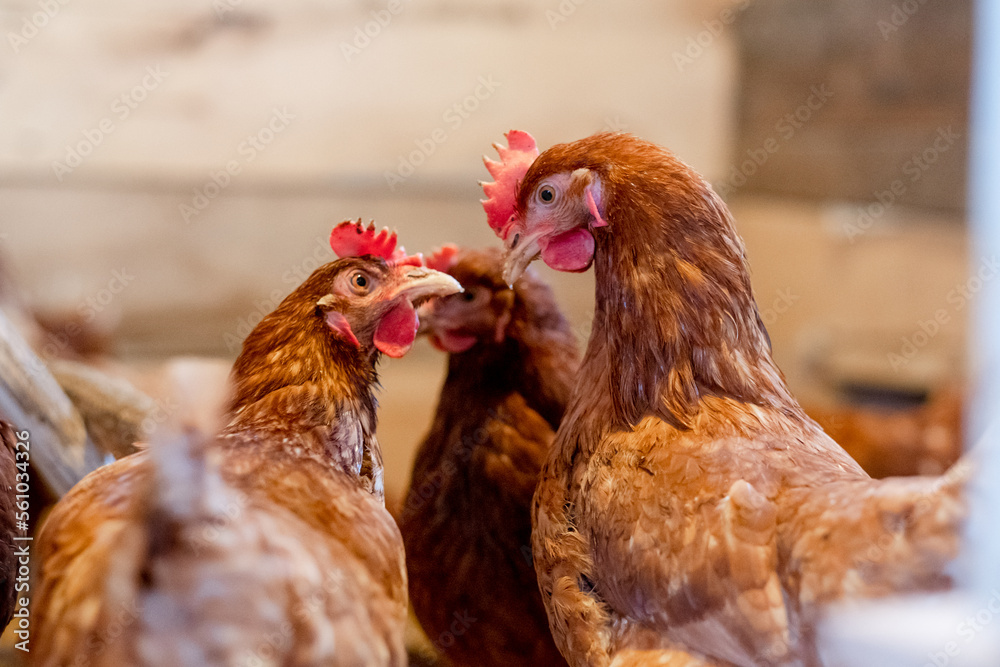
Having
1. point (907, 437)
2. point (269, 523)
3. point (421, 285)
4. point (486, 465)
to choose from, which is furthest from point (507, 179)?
point (907, 437)

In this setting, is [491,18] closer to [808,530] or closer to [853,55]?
[853,55]

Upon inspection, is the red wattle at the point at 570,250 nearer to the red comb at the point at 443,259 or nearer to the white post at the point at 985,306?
the red comb at the point at 443,259

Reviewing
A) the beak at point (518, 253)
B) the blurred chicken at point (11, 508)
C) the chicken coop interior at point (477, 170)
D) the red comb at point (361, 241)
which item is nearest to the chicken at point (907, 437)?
the chicken coop interior at point (477, 170)

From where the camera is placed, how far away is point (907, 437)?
2617 millimetres

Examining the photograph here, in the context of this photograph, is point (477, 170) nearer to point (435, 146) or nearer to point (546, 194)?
point (435, 146)

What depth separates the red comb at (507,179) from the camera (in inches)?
52.6

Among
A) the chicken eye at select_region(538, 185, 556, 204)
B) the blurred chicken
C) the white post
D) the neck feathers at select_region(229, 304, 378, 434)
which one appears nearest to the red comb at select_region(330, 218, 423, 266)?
the neck feathers at select_region(229, 304, 378, 434)

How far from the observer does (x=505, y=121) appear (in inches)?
106

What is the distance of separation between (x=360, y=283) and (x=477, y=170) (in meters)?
1.45

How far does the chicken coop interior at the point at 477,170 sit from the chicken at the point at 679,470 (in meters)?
0.08

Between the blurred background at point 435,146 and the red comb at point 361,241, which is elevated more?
the blurred background at point 435,146

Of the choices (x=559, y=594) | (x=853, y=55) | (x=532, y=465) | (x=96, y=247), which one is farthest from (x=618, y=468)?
(x=853, y=55)

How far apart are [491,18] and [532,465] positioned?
1670mm

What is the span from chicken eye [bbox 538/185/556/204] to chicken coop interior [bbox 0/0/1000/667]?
0.39 meters
